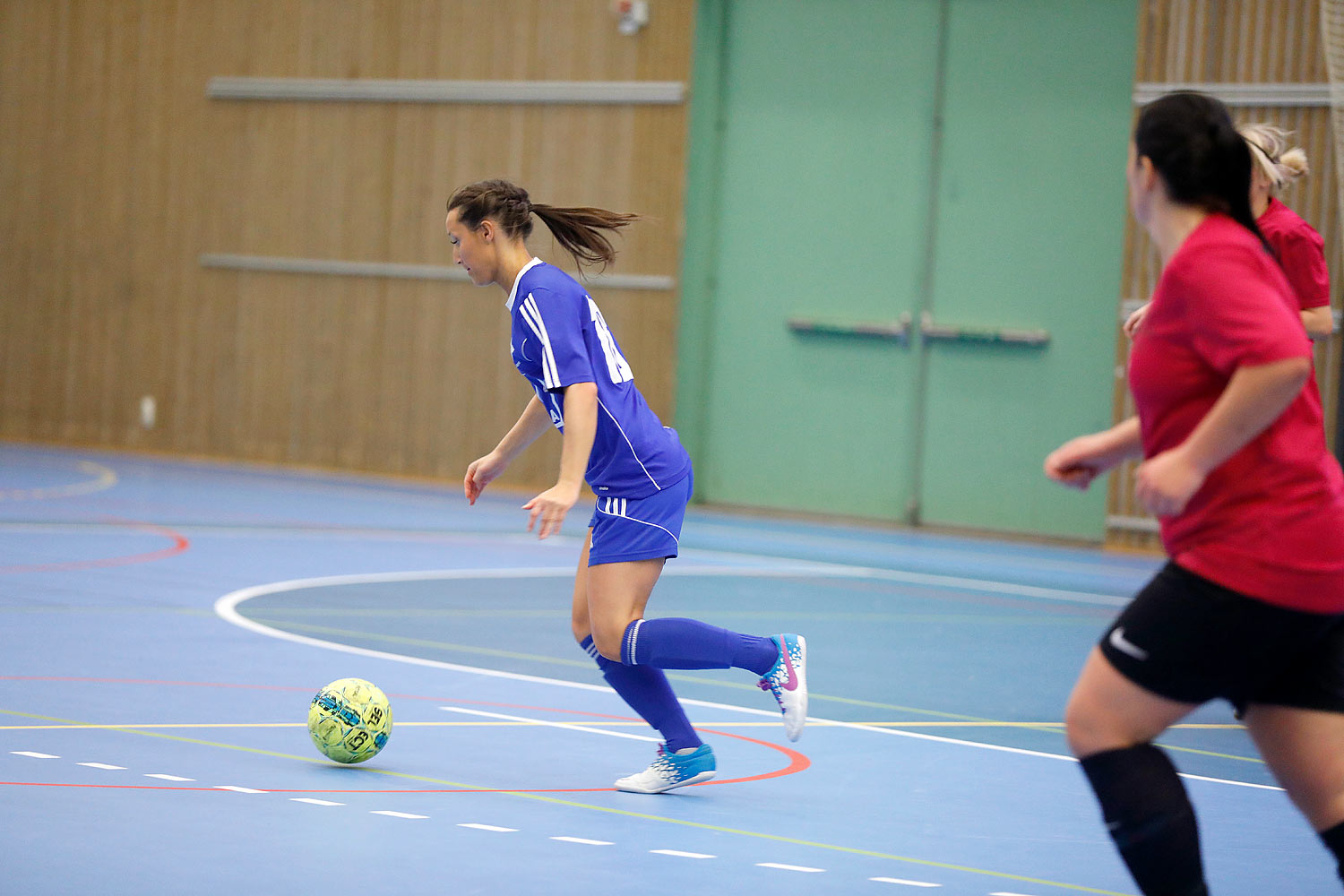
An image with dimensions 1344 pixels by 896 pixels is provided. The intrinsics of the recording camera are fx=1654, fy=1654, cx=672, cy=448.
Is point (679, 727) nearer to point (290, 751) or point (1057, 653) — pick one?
point (290, 751)

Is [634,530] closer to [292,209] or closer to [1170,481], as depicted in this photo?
[1170,481]

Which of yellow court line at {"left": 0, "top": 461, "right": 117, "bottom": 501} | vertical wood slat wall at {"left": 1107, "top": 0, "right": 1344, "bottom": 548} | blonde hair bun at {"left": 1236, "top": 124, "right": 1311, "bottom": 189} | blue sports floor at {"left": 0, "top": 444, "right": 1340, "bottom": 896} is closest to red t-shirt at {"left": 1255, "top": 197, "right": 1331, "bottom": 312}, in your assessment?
blonde hair bun at {"left": 1236, "top": 124, "right": 1311, "bottom": 189}

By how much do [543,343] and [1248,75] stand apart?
10.1 meters

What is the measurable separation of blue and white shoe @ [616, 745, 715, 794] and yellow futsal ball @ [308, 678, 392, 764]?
67cm

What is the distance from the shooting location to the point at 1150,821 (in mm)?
2674

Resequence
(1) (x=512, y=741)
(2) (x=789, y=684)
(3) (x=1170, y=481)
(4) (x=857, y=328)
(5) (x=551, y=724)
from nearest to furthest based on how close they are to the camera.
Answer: (3) (x=1170, y=481), (2) (x=789, y=684), (1) (x=512, y=741), (5) (x=551, y=724), (4) (x=857, y=328)

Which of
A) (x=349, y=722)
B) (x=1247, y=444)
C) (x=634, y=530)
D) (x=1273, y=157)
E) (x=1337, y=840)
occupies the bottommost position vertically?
(x=349, y=722)

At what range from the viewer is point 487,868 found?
3.53 metres

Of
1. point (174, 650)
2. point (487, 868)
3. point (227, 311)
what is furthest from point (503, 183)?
point (227, 311)

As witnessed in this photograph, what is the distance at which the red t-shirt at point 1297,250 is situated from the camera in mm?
4246

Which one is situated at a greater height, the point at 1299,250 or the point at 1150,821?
the point at 1299,250

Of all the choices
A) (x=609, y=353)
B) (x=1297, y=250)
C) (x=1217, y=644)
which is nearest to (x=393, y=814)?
(x=609, y=353)

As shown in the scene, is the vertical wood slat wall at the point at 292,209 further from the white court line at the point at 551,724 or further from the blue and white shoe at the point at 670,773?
the blue and white shoe at the point at 670,773

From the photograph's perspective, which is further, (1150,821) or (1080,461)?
(1080,461)
